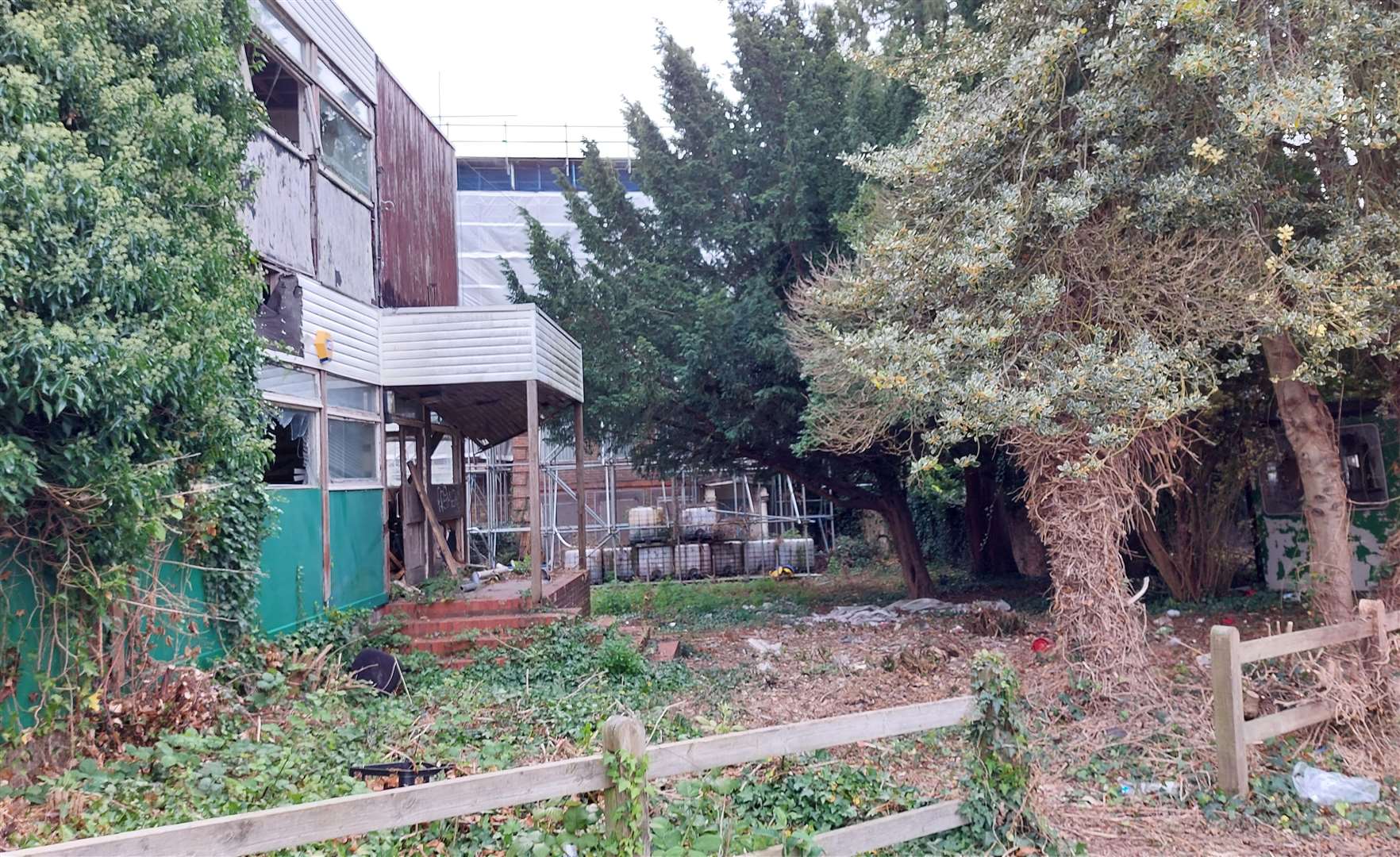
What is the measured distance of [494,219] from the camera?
98.4 feet

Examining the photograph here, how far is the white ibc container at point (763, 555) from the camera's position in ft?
78.0

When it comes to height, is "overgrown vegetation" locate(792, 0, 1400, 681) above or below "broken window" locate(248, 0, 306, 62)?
below

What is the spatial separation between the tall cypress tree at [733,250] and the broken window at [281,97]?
19.5ft

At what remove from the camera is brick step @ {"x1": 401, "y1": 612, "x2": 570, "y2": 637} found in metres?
9.69

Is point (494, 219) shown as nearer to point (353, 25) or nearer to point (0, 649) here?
point (353, 25)

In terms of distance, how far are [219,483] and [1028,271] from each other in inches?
254

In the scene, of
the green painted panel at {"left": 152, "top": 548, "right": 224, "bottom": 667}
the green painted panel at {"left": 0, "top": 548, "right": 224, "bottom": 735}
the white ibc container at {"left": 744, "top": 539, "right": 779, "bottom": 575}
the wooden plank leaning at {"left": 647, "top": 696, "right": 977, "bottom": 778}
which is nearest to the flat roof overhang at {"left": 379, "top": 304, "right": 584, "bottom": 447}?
the green painted panel at {"left": 152, "top": 548, "right": 224, "bottom": 667}

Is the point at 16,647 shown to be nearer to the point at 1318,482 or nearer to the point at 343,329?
the point at 343,329

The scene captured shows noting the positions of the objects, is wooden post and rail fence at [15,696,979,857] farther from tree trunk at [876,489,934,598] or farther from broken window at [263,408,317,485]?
tree trunk at [876,489,934,598]

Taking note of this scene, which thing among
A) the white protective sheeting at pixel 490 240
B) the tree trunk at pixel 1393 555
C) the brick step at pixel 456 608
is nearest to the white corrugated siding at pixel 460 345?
the brick step at pixel 456 608

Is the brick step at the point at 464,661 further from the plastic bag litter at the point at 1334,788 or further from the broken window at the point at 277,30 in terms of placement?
the plastic bag litter at the point at 1334,788

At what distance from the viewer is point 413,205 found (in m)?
12.6

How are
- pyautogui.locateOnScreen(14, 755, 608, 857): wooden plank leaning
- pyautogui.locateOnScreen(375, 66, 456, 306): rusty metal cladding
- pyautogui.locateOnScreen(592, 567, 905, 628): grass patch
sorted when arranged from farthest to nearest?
pyautogui.locateOnScreen(592, 567, 905, 628): grass patch
pyautogui.locateOnScreen(375, 66, 456, 306): rusty metal cladding
pyautogui.locateOnScreen(14, 755, 608, 857): wooden plank leaning

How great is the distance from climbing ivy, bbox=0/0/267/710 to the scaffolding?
51.3ft
